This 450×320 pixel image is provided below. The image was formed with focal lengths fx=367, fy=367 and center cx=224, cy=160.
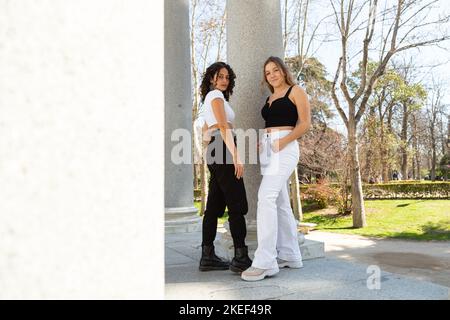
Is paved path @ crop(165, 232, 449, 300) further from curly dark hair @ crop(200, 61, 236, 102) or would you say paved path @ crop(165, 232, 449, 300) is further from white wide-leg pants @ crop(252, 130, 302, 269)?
curly dark hair @ crop(200, 61, 236, 102)

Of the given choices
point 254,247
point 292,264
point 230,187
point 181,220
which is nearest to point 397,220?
point 181,220

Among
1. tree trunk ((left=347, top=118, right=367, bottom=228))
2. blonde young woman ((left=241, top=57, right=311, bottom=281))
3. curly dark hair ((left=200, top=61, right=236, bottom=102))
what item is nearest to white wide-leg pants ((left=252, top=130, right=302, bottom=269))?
blonde young woman ((left=241, top=57, right=311, bottom=281))

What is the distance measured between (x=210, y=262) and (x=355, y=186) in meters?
28.6

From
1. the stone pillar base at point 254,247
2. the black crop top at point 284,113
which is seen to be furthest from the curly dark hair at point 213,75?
the stone pillar base at point 254,247

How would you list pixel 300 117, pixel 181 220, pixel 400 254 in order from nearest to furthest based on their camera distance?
pixel 300 117 < pixel 181 220 < pixel 400 254

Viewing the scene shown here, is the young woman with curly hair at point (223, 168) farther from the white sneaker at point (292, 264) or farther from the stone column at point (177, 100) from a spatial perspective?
the stone column at point (177, 100)

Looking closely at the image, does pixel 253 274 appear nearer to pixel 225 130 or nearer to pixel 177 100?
pixel 225 130

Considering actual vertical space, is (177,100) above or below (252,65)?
above

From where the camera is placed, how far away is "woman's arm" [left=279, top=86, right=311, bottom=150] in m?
6.20

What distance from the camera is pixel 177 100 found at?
1313 centimetres

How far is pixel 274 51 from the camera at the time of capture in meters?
7.65

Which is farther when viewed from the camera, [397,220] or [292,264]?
[397,220]

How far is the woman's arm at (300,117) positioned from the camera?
20.3ft
